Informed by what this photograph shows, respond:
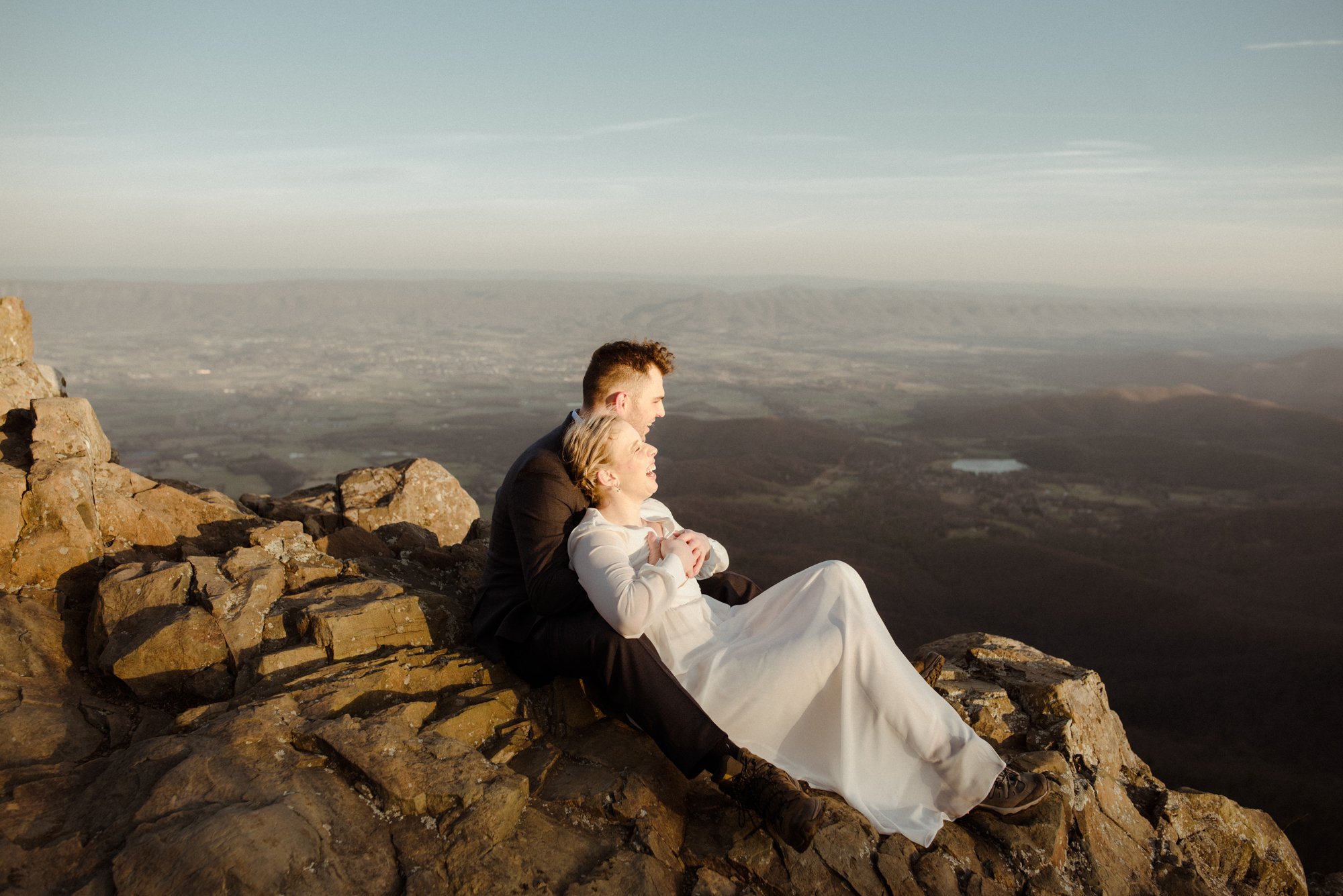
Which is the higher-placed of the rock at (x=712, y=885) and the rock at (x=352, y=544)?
the rock at (x=352, y=544)

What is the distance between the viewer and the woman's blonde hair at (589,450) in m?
5.32

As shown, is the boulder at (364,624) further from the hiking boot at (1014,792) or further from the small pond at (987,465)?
the small pond at (987,465)

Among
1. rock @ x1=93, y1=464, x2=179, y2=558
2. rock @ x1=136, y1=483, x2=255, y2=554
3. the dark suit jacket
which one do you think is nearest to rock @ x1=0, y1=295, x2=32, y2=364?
rock @ x1=93, y1=464, x2=179, y2=558

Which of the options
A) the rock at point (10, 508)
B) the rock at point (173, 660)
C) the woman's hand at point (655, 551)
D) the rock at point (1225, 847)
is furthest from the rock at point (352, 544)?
the rock at point (1225, 847)

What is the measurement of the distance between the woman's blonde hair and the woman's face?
0.04 metres

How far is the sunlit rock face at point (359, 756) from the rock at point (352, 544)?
0.71 meters

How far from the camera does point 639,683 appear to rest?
4879 mm

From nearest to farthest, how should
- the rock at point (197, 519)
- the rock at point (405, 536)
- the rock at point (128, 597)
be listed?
the rock at point (128, 597) < the rock at point (197, 519) < the rock at point (405, 536)

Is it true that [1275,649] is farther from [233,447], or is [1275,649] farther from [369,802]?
[233,447]

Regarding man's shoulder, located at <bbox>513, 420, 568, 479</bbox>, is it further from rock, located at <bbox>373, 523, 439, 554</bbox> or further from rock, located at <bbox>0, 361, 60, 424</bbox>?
rock, located at <bbox>0, 361, 60, 424</bbox>

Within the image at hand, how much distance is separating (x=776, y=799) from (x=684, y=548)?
1.60 metres

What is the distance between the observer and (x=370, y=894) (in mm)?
3752

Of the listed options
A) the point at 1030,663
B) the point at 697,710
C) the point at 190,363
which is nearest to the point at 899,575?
the point at 1030,663

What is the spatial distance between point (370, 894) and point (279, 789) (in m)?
0.81
